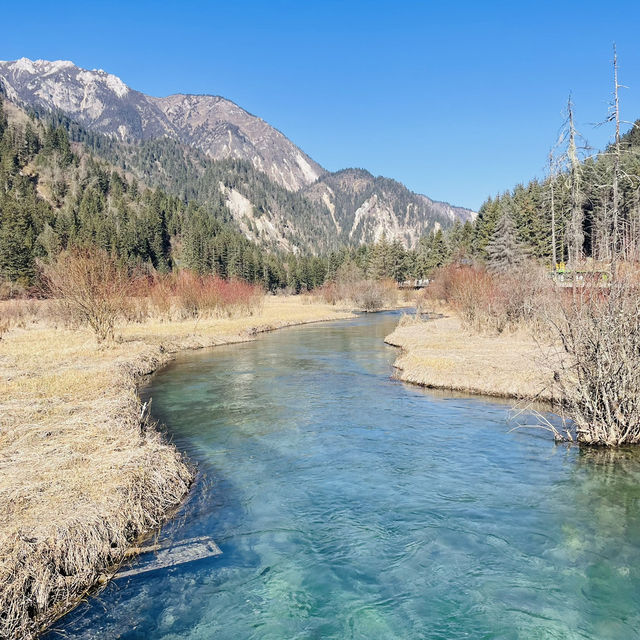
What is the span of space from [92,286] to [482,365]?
2231 cm

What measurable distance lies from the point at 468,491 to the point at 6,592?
8488 millimetres

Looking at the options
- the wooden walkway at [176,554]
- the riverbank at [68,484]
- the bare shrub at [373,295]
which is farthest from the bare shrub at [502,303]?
the bare shrub at [373,295]

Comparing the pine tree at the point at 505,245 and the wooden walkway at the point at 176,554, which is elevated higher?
the pine tree at the point at 505,245

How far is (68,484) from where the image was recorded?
29.8 ft

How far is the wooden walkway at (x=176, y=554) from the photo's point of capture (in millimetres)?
7770

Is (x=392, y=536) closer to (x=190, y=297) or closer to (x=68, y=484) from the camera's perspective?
(x=68, y=484)

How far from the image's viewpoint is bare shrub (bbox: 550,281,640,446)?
37.9 feet

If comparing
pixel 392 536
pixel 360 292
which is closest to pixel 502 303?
pixel 392 536

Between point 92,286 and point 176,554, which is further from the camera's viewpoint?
point 92,286

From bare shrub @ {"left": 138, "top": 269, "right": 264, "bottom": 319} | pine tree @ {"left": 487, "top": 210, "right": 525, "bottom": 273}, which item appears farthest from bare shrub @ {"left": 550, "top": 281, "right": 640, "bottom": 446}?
pine tree @ {"left": 487, "top": 210, "right": 525, "bottom": 273}

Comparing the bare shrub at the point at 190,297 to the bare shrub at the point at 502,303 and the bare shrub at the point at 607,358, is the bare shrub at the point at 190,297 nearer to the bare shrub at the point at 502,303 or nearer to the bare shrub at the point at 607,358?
the bare shrub at the point at 502,303

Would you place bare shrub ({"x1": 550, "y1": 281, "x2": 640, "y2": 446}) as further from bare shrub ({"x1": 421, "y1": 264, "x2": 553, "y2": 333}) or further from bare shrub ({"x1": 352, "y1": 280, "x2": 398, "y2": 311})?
bare shrub ({"x1": 352, "y1": 280, "x2": 398, "y2": 311})

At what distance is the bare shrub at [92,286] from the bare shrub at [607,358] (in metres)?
25.5

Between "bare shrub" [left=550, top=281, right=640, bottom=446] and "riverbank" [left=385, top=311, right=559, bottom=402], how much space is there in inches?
73.5
